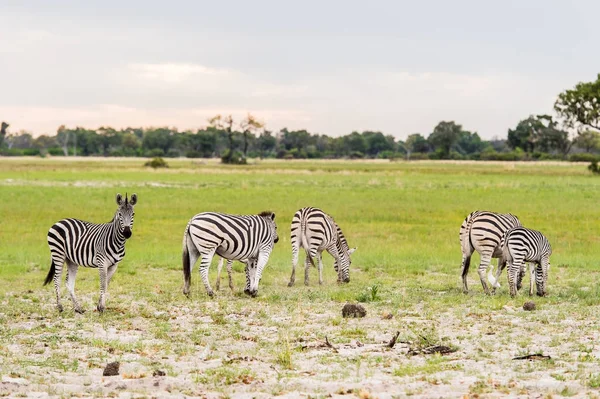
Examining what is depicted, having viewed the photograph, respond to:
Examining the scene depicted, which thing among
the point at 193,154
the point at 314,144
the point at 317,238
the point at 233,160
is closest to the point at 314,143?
the point at 314,144

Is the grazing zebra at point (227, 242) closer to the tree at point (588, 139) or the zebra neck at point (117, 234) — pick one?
the zebra neck at point (117, 234)

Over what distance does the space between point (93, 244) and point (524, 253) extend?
296 inches

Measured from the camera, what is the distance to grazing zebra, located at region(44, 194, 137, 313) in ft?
42.1

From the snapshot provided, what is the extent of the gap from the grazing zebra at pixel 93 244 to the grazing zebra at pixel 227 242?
Result: 1.78 meters

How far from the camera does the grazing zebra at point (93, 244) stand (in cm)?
1282

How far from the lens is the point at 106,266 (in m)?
12.9

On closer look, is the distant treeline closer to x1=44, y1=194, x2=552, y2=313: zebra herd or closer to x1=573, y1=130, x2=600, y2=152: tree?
x1=573, y1=130, x2=600, y2=152: tree

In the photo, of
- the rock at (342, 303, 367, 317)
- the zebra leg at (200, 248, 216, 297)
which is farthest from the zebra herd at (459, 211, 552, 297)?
the zebra leg at (200, 248, 216, 297)

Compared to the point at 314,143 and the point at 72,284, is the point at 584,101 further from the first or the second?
the point at 314,143

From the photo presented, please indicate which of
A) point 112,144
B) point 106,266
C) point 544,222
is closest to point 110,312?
point 106,266

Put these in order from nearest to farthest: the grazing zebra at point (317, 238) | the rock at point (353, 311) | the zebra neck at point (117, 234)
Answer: the rock at point (353, 311) < the zebra neck at point (117, 234) < the grazing zebra at point (317, 238)

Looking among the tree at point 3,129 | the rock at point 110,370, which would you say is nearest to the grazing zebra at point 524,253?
the rock at point 110,370

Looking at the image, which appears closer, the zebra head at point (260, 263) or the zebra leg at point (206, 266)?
the zebra leg at point (206, 266)

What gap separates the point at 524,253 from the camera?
14.3 meters
